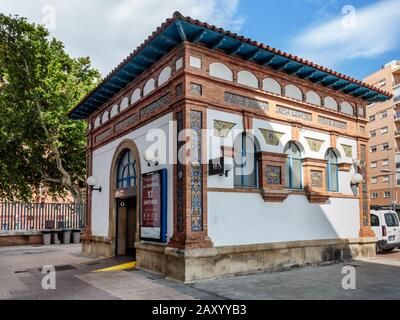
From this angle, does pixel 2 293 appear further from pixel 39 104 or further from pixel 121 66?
pixel 39 104

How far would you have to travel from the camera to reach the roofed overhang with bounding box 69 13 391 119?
331 inches

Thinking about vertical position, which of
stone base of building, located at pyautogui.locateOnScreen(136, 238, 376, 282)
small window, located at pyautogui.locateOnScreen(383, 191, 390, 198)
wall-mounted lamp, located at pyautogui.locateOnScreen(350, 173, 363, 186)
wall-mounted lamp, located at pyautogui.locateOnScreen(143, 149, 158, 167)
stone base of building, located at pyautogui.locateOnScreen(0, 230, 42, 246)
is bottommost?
stone base of building, located at pyautogui.locateOnScreen(0, 230, 42, 246)

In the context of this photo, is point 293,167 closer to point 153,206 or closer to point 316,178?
point 316,178

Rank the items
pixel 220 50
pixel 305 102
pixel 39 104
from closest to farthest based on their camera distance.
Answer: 1. pixel 220 50
2. pixel 305 102
3. pixel 39 104

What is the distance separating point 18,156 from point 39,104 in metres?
3.53

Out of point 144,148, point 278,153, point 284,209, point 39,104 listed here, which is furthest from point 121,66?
point 39,104

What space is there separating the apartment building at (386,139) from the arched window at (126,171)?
126 feet

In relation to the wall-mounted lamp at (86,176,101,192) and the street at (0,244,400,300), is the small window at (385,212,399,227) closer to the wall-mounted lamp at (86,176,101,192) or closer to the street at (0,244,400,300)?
the street at (0,244,400,300)

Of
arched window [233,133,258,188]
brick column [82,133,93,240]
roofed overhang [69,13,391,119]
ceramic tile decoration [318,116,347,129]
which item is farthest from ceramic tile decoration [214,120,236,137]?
brick column [82,133,93,240]

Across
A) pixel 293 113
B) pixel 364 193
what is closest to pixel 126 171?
pixel 293 113

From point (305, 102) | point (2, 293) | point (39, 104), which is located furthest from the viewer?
point (39, 104)

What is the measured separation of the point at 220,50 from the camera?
9.26m

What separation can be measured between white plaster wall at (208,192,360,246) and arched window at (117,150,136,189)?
369 cm

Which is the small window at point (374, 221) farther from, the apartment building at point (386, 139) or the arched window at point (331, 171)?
the apartment building at point (386, 139)
